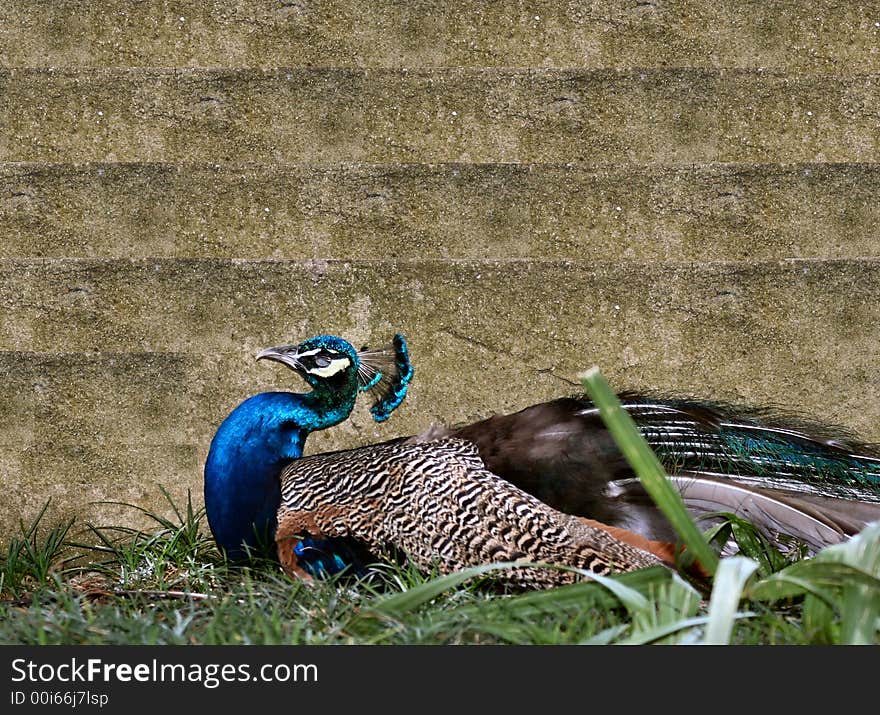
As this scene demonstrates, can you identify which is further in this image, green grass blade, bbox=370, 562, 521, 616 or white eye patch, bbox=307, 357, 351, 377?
white eye patch, bbox=307, 357, 351, 377

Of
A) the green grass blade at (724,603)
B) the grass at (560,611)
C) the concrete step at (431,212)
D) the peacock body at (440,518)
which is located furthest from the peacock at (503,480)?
the green grass blade at (724,603)

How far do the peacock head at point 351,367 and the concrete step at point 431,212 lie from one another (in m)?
0.38

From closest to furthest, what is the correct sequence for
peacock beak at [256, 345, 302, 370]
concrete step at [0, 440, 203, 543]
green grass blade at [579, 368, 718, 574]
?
green grass blade at [579, 368, 718, 574], peacock beak at [256, 345, 302, 370], concrete step at [0, 440, 203, 543]

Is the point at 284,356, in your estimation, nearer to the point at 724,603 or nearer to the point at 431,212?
the point at 431,212

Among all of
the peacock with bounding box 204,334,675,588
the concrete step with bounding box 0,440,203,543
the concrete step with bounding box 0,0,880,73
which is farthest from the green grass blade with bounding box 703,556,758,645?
the concrete step with bounding box 0,0,880,73

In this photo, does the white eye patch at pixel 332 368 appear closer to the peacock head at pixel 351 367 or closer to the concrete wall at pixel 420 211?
the peacock head at pixel 351 367

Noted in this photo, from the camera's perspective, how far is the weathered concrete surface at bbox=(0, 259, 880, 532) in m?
3.11

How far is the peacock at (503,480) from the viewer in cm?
258

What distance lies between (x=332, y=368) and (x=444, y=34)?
46.0 inches

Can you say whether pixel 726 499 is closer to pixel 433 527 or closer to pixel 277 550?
pixel 433 527

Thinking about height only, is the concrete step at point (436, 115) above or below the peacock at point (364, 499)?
above

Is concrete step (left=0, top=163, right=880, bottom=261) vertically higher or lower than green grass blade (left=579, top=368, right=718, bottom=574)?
higher

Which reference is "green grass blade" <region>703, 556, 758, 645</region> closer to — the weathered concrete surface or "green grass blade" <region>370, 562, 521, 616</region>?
"green grass blade" <region>370, 562, 521, 616</region>

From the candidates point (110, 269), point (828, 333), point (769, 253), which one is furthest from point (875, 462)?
point (110, 269)
